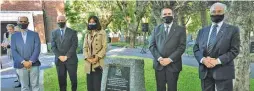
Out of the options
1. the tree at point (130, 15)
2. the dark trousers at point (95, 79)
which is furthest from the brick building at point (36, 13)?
the dark trousers at point (95, 79)

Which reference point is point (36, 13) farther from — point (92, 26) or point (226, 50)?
point (226, 50)

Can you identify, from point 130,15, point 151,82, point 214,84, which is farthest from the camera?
point 130,15

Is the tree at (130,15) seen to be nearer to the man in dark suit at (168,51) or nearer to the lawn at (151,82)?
the lawn at (151,82)

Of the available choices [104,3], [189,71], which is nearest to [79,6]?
[104,3]

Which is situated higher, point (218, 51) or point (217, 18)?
point (217, 18)

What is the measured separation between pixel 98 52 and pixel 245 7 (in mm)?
3213

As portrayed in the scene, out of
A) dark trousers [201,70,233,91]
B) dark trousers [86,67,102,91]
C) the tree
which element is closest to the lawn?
dark trousers [86,67,102,91]

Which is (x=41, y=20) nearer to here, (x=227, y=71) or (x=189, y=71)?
(x=189, y=71)

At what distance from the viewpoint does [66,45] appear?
7113 millimetres

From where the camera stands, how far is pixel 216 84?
5352 millimetres

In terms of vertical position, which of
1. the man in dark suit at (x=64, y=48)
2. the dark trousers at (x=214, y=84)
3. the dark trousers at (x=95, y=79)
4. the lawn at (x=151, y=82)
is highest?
the man in dark suit at (x=64, y=48)

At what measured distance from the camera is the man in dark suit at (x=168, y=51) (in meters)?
5.95

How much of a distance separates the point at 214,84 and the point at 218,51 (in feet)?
Answer: 1.87

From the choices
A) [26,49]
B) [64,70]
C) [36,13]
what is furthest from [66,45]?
[36,13]
